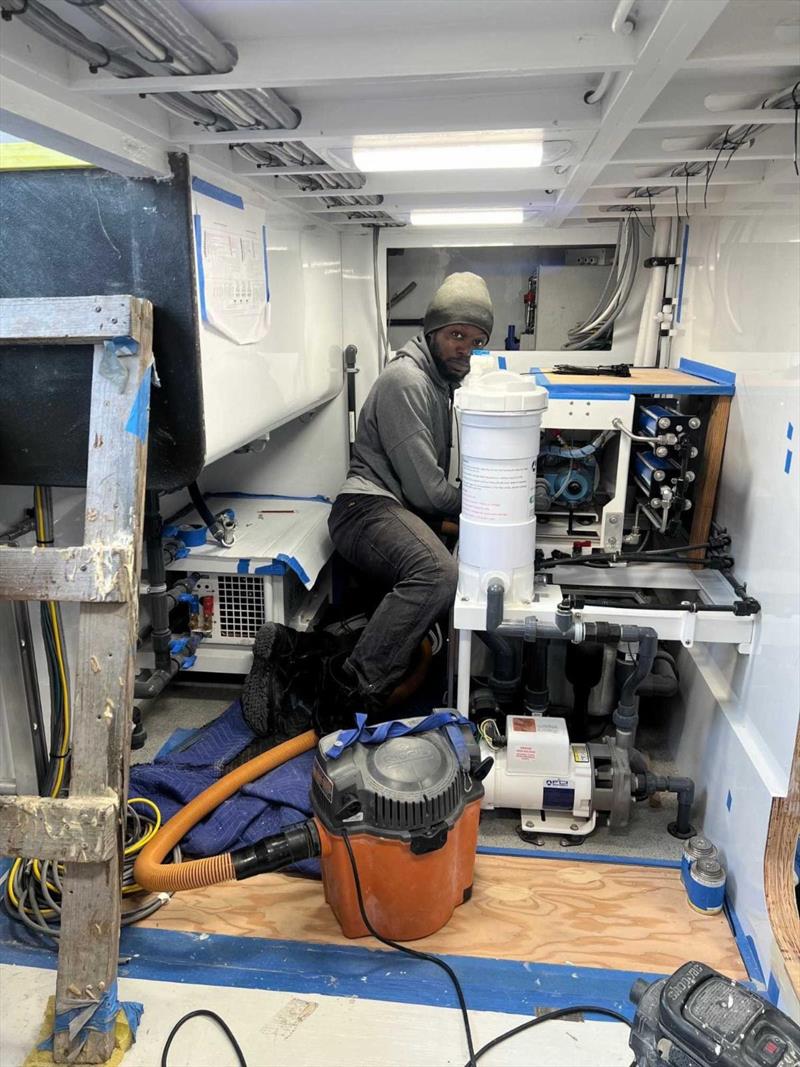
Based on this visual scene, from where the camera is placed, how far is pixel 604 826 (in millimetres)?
2098

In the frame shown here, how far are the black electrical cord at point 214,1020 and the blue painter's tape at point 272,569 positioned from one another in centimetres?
140

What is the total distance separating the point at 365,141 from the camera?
1658 millimetres

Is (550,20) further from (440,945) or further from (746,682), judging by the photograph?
(440,945)

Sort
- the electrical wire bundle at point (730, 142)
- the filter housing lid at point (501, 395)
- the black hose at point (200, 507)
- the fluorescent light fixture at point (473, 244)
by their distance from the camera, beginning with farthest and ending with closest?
the fluorescent light fixture at point (473, 244) → the black hose at point (200, 507) → the filter housing lid at point (501, 395) → the electrical wire bundle at point (730, 142)

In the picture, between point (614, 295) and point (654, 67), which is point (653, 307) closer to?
point (614, 295)

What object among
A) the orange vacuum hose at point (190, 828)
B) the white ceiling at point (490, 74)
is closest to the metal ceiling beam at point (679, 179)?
the white ceiling at point (490, 74)

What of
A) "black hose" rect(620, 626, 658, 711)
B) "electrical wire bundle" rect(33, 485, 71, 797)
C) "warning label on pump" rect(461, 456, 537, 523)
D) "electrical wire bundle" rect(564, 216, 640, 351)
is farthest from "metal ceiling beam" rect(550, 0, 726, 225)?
"electrical wire bundle" rect(33, 485, 71, 797)

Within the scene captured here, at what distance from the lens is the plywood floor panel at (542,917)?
1664mm

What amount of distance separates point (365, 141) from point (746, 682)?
1648mm

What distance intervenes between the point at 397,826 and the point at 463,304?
1826 millimetres

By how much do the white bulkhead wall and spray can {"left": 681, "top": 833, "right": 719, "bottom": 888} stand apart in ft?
0.16

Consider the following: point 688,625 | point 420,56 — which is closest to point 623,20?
point 420,56

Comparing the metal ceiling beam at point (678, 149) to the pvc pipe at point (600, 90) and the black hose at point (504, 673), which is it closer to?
the pvc pipe at point (600, 90)

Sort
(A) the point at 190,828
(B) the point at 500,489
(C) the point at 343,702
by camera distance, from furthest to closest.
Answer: (C) the point at 343,702 < (A) the point at 190,828 < (B) the point at 500,489
